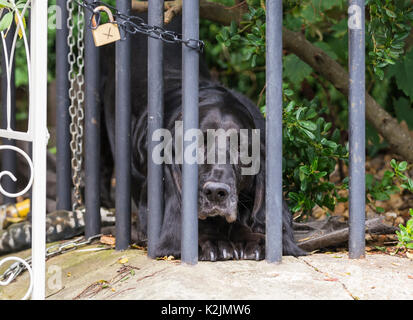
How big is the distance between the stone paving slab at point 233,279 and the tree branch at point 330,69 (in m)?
1.22

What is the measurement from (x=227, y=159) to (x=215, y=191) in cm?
21

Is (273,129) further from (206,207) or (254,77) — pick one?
(254,77)

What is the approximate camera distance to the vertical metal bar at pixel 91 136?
3.26 metres

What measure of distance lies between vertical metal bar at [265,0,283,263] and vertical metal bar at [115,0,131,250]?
803 mm

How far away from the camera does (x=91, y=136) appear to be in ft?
10.7

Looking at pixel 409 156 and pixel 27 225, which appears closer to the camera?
pixel 27 225

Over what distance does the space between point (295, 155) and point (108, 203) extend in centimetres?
179

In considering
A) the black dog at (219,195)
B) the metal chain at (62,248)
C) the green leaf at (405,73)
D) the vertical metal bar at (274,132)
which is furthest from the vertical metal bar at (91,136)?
the green leaf at (405,73)

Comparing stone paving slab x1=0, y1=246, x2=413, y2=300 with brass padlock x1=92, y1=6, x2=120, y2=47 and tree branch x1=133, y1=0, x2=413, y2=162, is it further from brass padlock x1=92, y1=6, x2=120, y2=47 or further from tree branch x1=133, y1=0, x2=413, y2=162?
tree branch x1=133, y1=0, x2=413, y2=162

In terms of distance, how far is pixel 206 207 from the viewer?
2.65 m

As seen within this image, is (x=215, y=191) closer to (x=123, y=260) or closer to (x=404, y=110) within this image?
(x=123, y=260)

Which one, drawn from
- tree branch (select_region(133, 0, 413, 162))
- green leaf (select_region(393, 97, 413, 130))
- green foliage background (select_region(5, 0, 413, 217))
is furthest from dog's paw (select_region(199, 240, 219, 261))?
green leaf (select_region(393, 97, 413, 130))
